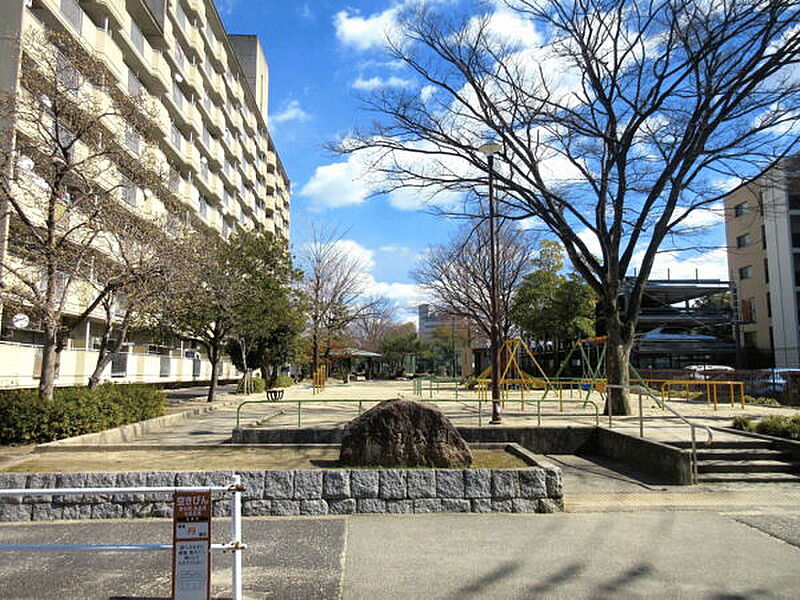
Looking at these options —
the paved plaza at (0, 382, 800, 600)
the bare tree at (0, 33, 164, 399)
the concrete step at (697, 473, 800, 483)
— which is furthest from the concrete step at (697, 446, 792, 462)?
the bare tree at (0, 33, 164, 399)

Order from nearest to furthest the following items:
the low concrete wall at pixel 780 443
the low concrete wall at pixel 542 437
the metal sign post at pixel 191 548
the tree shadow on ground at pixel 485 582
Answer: the metal sign post at pixel 191 548 → the tree shadow on ground at pixel 485 582 → the low concrete wall at pixel 780 443 → the low concrete wall at pixel 542 437

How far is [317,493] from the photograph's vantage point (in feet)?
22.1

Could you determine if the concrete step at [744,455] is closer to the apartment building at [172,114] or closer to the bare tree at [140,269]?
the bare tree at [140,269]

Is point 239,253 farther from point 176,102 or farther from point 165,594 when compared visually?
point 165,594

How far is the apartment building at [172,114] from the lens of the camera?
1684 centimetres

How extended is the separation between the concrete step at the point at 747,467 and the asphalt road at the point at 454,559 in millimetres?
2788

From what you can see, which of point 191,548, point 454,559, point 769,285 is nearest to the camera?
point 191,548

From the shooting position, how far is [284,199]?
66000 millimetres

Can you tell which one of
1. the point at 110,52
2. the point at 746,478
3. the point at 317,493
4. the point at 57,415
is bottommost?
the point at 746,478

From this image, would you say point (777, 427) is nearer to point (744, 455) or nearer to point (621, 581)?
point (744, 455)

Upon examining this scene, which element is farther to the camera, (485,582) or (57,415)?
(57,415)

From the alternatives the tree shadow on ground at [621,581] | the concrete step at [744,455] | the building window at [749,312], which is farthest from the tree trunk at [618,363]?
the building window at [749,312]

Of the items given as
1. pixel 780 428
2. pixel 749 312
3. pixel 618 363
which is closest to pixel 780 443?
pixel 780 428

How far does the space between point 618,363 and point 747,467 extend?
20.3ft
